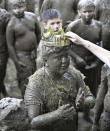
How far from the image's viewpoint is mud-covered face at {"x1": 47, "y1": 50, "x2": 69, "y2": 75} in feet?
10.1

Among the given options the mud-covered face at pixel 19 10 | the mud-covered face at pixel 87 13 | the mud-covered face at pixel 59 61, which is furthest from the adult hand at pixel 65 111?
the mud-covered face at pixel 19 10

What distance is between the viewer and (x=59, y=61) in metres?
3.08

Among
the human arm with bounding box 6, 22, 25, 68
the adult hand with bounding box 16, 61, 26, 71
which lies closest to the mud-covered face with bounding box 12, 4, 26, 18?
the human arm with bounding box 6, 22, 25, 68

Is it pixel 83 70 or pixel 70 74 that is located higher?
pixel 70 74

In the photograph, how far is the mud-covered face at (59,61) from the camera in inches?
121

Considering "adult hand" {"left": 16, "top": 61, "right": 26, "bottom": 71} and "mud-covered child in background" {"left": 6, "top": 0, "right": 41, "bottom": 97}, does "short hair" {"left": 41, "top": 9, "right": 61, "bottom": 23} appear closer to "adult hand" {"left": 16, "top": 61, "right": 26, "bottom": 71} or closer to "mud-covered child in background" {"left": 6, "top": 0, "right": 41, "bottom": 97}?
"mud-covered child in background" {"left": 6, "top": 0, "right": 41, "bottom": 97}

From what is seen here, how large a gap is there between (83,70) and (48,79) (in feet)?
6.77

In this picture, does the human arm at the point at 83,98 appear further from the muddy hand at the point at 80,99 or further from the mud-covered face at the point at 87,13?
the mud-covered face at the point at 87,13

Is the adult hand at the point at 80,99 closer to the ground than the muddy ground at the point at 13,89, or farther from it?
farther from it

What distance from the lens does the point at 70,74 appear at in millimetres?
3262

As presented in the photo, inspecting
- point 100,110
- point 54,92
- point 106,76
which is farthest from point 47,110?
point 100,110

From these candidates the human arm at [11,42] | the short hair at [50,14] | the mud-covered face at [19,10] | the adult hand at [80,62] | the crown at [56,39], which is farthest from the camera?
the human arm at [11,42]

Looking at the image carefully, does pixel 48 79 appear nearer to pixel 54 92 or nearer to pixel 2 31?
pixel 54 92

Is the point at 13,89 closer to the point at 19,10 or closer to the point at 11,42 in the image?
the point at 11,42
